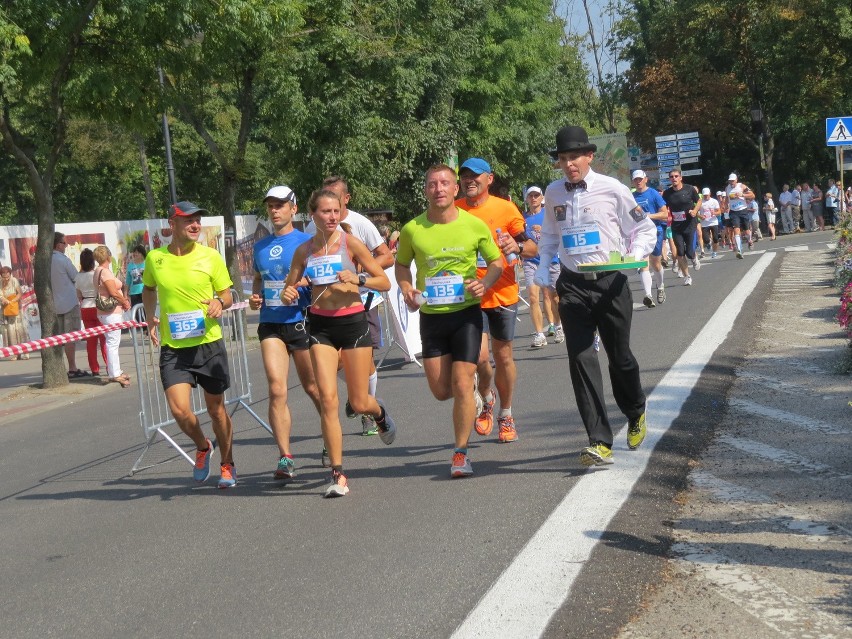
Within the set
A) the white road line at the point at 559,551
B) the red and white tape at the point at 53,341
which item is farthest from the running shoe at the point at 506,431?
the red and white tape at the point at 53,341

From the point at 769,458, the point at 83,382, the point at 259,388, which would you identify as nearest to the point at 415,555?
the point at 769,458

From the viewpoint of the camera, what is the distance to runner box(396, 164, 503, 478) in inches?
298

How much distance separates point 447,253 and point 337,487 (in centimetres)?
158

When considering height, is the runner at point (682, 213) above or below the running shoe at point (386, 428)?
above

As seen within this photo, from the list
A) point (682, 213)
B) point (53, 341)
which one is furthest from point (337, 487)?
point (682, 213)

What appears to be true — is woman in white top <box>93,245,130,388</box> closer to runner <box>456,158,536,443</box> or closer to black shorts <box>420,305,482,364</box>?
runner <box>456,158,536,443</box>

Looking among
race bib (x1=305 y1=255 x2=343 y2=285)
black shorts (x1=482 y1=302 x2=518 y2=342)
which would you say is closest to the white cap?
race bib (x1=305 y1=255 x2=343 y2=285)

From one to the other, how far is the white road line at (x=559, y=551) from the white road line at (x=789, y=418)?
52 cm

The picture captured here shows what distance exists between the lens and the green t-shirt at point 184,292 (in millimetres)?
8086

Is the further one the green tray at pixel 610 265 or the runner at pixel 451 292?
the runner at pixel 451 292

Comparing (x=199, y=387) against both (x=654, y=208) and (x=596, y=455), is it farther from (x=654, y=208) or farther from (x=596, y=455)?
(x=654, y=208)

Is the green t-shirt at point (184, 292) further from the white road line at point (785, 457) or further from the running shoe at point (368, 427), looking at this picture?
the white road line at point (785, 457)

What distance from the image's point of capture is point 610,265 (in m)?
7.30

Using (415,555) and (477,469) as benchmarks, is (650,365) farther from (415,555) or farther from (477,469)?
(415,555)
